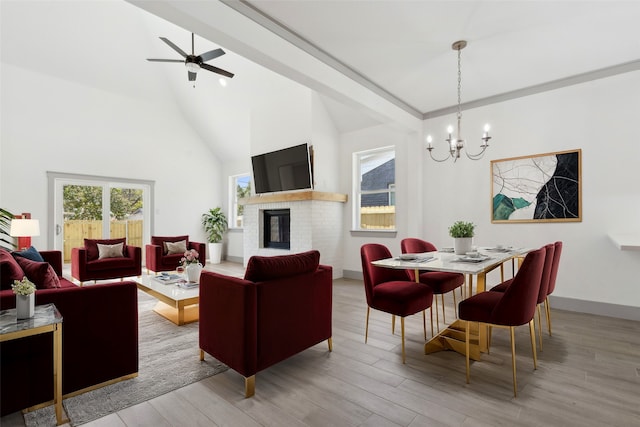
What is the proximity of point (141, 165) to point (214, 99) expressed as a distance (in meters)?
2.23

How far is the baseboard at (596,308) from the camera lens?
3.53 metres

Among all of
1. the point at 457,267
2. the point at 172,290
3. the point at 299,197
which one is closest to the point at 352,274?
the point at 299,197

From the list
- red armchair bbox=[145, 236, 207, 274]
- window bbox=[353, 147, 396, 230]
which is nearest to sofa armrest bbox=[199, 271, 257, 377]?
red armchair bbox=[145, 236, 207, 274]

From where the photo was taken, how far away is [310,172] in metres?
5.57

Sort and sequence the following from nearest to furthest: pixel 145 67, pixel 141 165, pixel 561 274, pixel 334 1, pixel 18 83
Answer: pixel 334 1 < pixel 561 274 < pixel 18 83 < pixel 145 67 < pixel 141 165

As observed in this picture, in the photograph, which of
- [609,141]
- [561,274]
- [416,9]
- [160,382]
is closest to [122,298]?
[160,382]

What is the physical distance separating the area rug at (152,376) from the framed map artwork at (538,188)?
4.06 m

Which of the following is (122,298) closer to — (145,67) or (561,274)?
(561,274)

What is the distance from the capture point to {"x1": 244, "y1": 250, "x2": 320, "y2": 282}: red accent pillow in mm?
2102

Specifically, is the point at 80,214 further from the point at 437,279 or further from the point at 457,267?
the point at 457,267

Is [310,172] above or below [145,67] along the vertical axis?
below

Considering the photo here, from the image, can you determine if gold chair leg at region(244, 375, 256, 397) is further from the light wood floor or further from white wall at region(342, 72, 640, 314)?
white wall at region(342, 72, 640, 314)

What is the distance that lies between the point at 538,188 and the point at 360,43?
294 cm

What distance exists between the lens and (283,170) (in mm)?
6047
